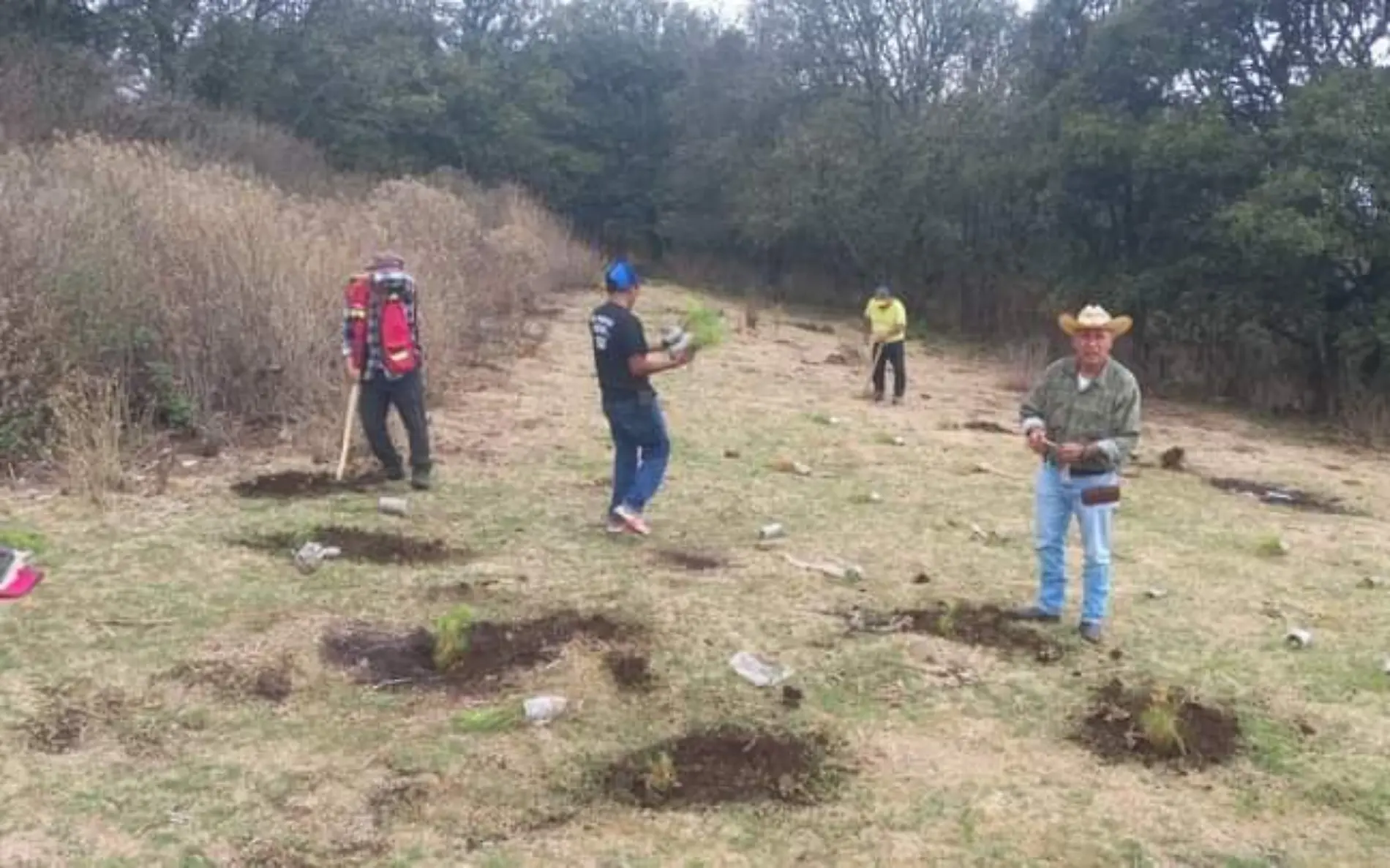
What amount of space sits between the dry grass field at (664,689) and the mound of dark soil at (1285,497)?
1.89m

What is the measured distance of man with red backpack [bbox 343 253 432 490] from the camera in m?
8.11

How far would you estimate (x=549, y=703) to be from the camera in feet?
15.7

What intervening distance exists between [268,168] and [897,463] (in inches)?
689

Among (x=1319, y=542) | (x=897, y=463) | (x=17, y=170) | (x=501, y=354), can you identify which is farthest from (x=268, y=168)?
(x=1319, y=542)

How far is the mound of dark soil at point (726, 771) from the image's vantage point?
427 cm

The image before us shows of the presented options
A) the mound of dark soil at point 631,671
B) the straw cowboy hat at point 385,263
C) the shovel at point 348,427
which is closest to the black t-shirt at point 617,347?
the straw cowboy hat at point 385,263

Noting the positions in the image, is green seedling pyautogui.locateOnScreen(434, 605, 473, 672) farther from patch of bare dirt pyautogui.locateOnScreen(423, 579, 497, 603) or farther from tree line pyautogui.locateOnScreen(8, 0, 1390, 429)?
tree line pyautogui.locateOnScreen(8, 0, 1390, 429)

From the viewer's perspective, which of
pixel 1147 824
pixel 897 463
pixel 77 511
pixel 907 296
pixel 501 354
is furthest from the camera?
pixel 907 296

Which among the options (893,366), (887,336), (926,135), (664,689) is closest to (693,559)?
(664,689)

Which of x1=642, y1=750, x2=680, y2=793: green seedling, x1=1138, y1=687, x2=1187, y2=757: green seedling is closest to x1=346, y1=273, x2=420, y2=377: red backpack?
x1=642, y1=750, x2=680, y2=793: green seedling

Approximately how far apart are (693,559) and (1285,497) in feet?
22.7

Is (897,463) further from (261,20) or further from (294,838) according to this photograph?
(261,20)

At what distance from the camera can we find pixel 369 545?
6949 mm

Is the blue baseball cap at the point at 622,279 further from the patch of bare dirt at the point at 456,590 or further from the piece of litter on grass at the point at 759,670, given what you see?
the piece of litter on grass at the point at 759,670
